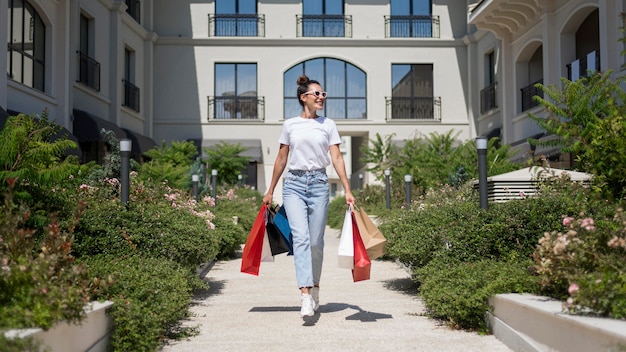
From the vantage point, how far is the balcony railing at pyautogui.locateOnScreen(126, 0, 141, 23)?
26312 mm

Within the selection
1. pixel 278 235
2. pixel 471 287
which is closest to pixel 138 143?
pixel 278 235

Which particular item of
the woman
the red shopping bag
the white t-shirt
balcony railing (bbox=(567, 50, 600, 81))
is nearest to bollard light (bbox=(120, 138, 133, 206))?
the red shopping bag

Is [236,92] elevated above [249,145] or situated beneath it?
elevated above

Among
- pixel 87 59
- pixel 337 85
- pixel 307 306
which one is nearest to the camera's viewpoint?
pixel 307 306

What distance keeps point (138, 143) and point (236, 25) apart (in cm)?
759

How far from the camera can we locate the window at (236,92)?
30.2 metres

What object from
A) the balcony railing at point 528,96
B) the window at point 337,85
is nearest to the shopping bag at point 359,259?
the balcony railing at point 528,96

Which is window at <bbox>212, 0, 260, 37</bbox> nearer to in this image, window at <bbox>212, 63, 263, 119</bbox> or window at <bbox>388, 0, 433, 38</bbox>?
window at <bbox>212, 63, 263, 119</bbox>

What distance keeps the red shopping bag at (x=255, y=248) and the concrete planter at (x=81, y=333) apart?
5.67ft

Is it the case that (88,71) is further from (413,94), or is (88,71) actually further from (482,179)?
(482,179)

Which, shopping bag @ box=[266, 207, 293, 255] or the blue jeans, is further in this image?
shopping bag @ box=[266, 207, 293, 255]

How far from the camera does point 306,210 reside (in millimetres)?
6195

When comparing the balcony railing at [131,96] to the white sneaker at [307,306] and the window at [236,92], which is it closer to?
the window at [236,92]

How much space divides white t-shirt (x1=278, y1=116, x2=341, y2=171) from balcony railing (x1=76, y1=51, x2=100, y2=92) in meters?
16.0
